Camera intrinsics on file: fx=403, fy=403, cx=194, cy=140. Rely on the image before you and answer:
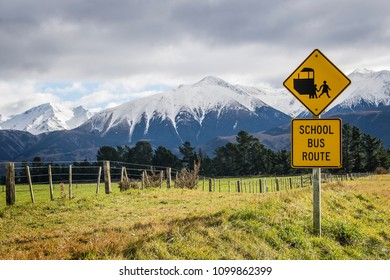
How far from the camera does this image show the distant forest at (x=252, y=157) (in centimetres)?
10719

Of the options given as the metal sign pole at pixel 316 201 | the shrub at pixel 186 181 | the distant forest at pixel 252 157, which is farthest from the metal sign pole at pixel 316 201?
the distant forest at pixel 252 157

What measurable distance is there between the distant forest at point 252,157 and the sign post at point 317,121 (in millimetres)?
94766

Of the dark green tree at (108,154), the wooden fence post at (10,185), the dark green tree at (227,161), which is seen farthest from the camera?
the dark green tree at (108,154)

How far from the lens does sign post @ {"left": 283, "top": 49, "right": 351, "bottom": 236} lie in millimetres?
9023

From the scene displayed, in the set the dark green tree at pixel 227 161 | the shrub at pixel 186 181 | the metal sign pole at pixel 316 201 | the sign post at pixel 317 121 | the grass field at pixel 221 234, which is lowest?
the dark green tree at pixel 227 161

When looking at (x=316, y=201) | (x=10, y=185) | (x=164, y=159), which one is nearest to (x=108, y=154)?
(x=164, y=159)

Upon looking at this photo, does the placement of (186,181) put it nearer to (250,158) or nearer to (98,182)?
(98,182)

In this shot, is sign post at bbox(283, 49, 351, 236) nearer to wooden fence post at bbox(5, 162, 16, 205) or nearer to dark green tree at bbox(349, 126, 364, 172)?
wooden fence post at bbox(5, 162, 16, 205)

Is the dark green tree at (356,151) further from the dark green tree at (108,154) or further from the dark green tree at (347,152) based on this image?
the dark green tree at (108,154)

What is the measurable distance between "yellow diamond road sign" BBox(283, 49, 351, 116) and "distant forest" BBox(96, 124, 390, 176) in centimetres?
9474

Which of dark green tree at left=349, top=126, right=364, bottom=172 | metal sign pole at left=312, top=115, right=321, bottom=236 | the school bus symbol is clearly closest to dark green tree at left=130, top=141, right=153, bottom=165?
dark green tree at left=349, top=126, right=364, bottom=172

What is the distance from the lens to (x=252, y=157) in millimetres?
124125

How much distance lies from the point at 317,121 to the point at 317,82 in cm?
91

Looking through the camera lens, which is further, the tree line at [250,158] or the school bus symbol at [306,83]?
the tree line at [250,158]
